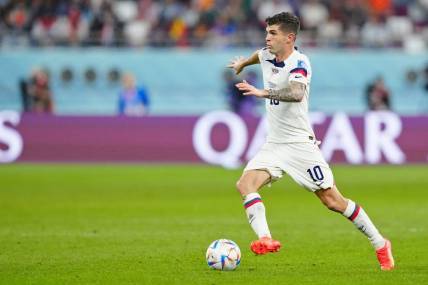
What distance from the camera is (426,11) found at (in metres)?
37.4

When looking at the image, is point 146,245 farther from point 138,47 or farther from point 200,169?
point 138,47

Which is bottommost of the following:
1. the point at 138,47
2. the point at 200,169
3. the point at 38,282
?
the point at 38,282

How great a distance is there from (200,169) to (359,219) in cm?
1622

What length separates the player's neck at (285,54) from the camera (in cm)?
1073

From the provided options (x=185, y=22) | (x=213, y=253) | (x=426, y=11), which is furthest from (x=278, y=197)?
(x=426, y=11)

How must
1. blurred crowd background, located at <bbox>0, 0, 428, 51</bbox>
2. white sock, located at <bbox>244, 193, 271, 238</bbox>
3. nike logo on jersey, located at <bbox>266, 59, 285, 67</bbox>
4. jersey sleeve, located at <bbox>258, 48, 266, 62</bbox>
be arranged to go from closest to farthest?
white sock, located at <bbox>244, 193, 271, 238</bbox> → nike logo on jersey, located at <bbox>266, 59, 285, 67</bbox> → jersey sleeve, located at <bbox>258, 48, 266, 62</bbox> → blurred crowd background, located at <bbox>0, 0, 428, 51</bbox>

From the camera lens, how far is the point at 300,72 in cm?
1045

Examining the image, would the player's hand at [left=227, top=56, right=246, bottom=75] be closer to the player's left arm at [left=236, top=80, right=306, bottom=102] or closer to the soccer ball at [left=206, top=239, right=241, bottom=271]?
the player's left arm at [left=236, top=80, right=306, bottom=102]

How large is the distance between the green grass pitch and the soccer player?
0.53 m

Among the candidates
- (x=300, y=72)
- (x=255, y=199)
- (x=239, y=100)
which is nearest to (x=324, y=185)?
(x=255, y=199)

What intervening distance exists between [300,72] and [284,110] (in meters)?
0.53

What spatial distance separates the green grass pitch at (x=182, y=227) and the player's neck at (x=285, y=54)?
2.20 m

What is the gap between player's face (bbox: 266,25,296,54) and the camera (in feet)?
35.0

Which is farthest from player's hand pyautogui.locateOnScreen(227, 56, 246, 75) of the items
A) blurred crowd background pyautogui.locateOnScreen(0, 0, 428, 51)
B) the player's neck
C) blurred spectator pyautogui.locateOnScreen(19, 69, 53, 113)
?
blurred crowd background pyautogui.locateOnScreen(0, 0, 428, 51)
